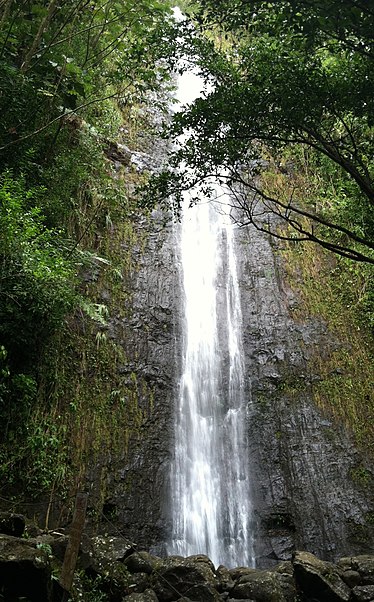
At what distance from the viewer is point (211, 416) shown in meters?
9.19

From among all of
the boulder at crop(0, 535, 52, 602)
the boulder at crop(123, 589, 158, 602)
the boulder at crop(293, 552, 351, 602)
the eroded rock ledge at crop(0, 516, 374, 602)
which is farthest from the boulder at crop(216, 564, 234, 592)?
the boulder at crop(0, 535, 52, 602)

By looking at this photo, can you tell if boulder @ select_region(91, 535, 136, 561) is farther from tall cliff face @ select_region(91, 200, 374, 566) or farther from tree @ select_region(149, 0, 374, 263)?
tree @ select_region(149, 0, 374, 263)

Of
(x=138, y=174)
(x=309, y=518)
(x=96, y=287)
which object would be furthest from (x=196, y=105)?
(x=138, y=174)

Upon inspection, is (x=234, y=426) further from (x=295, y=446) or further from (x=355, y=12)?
(x=355, y=12)

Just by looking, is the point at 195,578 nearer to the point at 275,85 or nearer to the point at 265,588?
the point at 265,588

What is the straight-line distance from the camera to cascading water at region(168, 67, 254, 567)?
7633 mm

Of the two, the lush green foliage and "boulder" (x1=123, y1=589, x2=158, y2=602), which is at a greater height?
the lush green foliage

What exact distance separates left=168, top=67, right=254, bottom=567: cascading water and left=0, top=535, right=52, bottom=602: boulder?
4111 mm

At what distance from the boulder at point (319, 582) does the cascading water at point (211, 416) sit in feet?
6.69

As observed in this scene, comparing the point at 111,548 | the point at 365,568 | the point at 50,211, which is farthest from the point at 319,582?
the point at 50,211

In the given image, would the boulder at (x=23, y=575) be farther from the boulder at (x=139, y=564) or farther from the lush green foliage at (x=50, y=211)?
the lush green foliage at (x=50, y=211)

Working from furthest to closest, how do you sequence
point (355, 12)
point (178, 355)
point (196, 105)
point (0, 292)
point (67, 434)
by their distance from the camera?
point (178, 355)
point (67, 434)
point (0, 292)
point (196, 105)
point (355, 12)

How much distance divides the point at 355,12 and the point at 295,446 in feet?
22.8

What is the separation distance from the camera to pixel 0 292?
6168 millimetres
